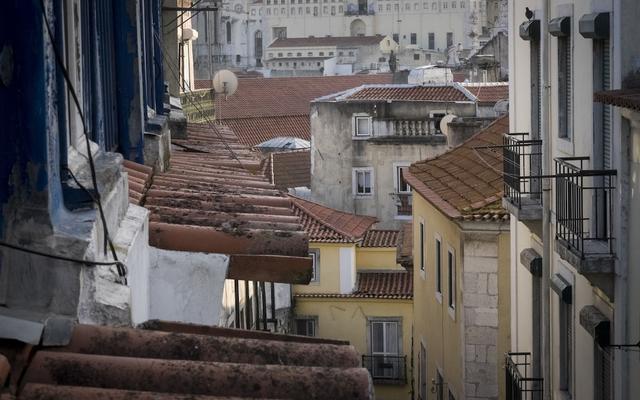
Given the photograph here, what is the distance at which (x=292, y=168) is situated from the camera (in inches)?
1631

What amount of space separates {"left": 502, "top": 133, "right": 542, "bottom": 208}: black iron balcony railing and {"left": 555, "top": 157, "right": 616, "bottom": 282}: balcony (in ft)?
6.20

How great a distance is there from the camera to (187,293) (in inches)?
247

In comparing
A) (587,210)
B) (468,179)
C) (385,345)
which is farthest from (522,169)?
(385,345)

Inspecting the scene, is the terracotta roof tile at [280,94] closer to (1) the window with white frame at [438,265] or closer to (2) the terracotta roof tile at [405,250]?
(2) the terracotta roof tile at [405,250]

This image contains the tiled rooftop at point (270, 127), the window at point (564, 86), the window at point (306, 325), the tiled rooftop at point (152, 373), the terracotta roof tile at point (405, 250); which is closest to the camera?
the tiled rooftop at point (152, 373)

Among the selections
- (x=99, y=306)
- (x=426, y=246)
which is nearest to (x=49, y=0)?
(x=99, y=306)

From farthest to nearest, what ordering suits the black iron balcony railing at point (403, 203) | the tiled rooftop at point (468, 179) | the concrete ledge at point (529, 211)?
the black iron balcony railing at point (403, 203) < the tiled rooftop at point (468, 179) < the concrete ledge at point (529, 211)

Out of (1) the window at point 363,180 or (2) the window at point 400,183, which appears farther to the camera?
(1) the window at point 363,180

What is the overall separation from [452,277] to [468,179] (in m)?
1.20

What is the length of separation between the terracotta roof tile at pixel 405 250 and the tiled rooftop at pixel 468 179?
4.52 m

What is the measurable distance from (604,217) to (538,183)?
3.05 m

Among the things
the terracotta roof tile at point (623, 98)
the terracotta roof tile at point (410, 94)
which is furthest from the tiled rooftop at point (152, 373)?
the terracotta roof tile at point (410, 94)

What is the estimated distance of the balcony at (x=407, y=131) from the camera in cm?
3516

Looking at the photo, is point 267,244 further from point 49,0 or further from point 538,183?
point 538,183
